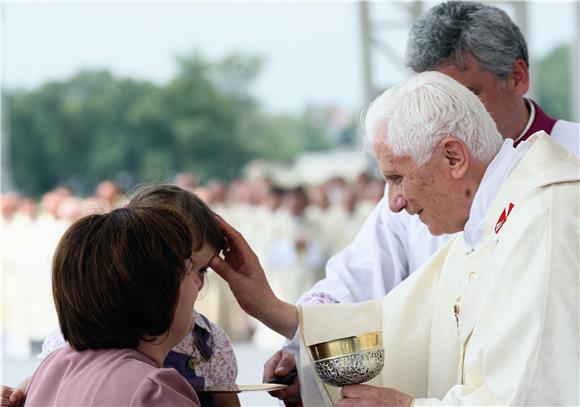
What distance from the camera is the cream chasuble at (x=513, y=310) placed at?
2.08m

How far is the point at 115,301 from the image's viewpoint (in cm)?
206

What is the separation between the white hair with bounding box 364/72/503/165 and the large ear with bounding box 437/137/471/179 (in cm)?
1

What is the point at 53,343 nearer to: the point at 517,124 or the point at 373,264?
the point at 373,264

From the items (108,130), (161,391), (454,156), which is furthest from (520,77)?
(108,130)

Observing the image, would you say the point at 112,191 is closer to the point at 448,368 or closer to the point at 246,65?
the point at 448,368

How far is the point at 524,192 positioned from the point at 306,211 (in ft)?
29.9

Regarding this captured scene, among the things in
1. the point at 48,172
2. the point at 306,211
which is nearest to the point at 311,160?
the point at 48,172

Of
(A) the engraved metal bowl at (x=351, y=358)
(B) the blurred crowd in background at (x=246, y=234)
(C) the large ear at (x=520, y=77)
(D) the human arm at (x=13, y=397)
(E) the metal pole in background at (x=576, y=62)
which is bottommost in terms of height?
(B) the blurred crowd in background at (x=246, y=234)

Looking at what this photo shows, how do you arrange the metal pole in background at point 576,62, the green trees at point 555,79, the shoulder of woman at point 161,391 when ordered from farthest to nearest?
the green trees at point 555,79
the metal pole in background at point 576,62
the shoulder of woman at point 161,391

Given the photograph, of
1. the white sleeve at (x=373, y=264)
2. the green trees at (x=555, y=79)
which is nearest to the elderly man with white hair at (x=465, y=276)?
the white sleeve at (x=373, y=264)

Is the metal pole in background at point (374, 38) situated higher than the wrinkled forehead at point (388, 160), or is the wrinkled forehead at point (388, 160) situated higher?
the wrinkled forehead at point (388, 160)

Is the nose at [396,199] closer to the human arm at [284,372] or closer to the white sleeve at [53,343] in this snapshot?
the human arm at [284,372]

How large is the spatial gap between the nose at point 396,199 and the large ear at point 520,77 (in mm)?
851

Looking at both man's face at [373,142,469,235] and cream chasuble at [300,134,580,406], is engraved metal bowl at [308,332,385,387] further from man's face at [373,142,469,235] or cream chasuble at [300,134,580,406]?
man's face at [373,142,469,235]
